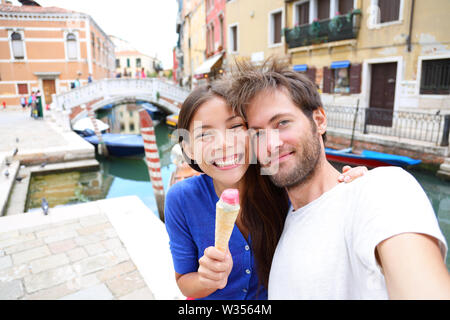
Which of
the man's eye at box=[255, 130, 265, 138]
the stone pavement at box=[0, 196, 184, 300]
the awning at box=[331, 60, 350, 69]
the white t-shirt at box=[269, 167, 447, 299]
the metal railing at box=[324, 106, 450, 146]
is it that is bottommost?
the stone pavement at box=[0, 196, 184, 300]

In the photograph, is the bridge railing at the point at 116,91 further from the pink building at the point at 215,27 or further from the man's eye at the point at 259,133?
the man's eye at the point at 259,133

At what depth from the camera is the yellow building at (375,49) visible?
8.02 m

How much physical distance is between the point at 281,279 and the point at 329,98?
1112 centimetres

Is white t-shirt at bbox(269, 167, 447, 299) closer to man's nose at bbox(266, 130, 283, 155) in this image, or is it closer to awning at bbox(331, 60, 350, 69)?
man's nose at bbox(266, 130, 283, 155)

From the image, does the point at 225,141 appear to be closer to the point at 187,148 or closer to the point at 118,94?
the point at 187,148

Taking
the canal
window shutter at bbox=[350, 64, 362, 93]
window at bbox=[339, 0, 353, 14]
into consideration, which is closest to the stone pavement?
the canal

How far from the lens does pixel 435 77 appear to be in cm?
814

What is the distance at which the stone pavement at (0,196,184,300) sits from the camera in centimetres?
268

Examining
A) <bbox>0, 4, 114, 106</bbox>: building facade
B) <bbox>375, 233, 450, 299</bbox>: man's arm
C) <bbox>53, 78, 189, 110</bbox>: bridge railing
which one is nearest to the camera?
<bbox>375, 233, 450, 299</bbox>: man's arm

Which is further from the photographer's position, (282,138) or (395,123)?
(395,123)

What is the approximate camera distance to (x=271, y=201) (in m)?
1.16

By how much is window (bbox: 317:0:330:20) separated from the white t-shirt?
11.7m

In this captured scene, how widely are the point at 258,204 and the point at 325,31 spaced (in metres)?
11.0

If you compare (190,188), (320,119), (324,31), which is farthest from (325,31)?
(190,188)
